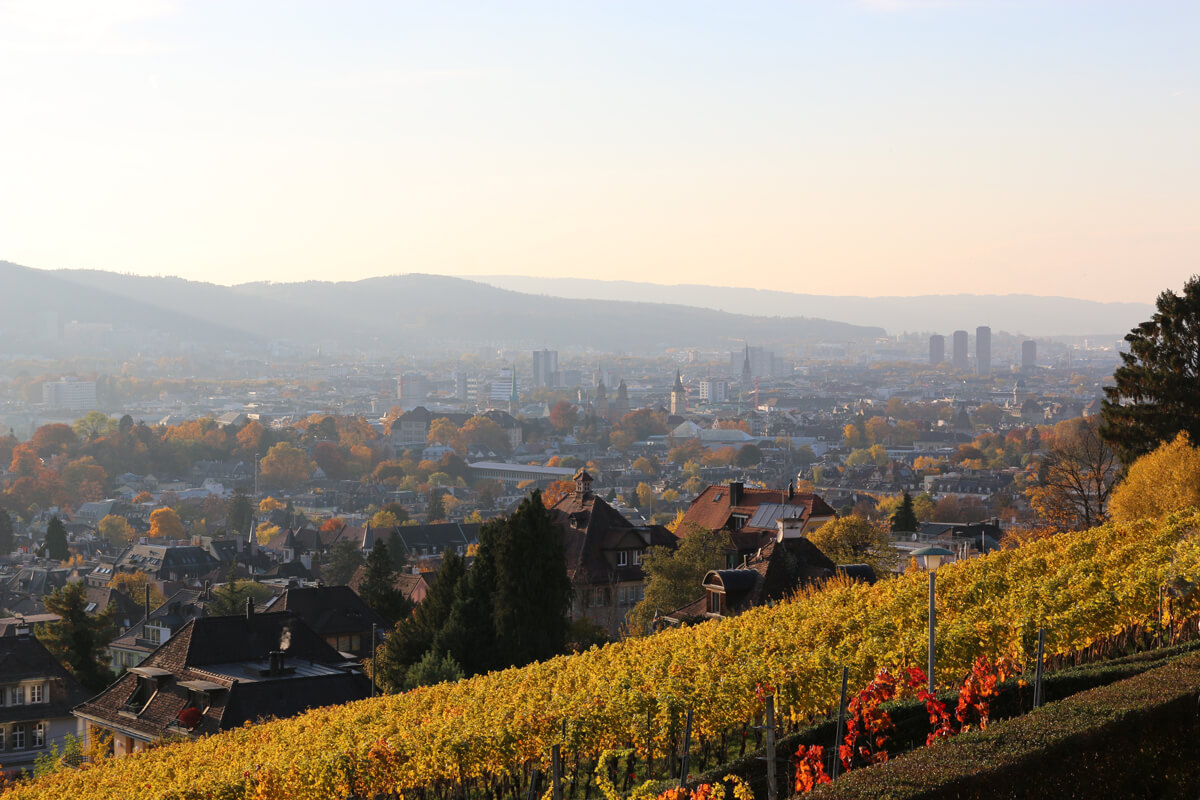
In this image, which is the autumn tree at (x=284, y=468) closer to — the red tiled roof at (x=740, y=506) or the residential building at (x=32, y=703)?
the red tiled roof at (x=740, y=506)

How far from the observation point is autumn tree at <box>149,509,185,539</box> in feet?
311

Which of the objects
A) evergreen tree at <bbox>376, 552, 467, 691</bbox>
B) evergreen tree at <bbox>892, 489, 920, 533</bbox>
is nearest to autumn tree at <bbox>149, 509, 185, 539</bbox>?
evergreen tree at <bbox>892, 489, 920, 533</bbox>

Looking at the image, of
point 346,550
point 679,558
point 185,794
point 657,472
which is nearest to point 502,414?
point 657,472

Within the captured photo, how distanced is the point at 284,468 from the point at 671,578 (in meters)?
109

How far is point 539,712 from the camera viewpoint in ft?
42.5

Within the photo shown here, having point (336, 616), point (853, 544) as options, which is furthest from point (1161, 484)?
point (336, 616)

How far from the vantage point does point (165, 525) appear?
96.2m

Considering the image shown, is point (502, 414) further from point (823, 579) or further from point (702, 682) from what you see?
point (702, 682)

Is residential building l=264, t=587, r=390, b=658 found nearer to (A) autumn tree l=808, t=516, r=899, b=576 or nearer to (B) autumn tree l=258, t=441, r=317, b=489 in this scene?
(A) autumn tree l=808, t=516, r=899, b=576

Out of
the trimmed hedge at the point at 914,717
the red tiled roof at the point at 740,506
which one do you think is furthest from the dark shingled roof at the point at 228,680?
the red tiled roof at the point at 740,506

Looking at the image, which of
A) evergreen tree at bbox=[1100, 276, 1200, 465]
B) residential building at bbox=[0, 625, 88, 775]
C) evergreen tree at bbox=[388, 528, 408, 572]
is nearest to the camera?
residential building at bbox=[0, 625, 88, 775]

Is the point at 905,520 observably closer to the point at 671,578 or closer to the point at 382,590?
the point at 382,590

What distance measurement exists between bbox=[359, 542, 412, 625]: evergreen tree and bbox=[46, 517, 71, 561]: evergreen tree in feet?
140

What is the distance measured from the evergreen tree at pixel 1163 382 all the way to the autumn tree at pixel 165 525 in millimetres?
75618
